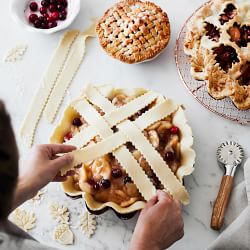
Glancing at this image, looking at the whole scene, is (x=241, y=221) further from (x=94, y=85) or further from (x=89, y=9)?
(x=89, y=9)

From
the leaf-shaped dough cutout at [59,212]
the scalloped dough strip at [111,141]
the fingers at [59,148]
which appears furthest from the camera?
the leaf-shaped dough cutout at [59,212]

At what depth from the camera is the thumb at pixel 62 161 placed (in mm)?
1439

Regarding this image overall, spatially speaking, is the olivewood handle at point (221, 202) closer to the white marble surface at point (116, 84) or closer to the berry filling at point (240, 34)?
the white marble surface at point (116, 84)

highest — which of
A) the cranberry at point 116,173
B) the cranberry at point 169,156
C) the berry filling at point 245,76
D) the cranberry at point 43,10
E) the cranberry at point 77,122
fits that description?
the cranberry at point 43,10

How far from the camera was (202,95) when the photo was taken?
69.6 inches

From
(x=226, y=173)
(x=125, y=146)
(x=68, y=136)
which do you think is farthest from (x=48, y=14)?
(x=226, y=173)

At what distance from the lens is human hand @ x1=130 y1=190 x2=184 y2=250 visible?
4.61 feet

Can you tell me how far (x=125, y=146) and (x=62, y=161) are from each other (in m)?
0.22

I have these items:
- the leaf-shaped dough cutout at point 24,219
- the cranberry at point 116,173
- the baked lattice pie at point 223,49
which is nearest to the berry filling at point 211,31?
the baked lattice pie at point 223,49

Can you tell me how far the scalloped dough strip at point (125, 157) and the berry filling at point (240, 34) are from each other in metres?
0.44

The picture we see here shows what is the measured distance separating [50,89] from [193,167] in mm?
526

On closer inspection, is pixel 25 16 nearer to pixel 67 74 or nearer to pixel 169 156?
pixel 67 74

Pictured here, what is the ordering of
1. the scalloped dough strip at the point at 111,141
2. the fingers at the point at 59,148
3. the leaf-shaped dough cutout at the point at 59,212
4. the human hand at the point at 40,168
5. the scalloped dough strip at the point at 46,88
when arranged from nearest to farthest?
the human hand at the point at 40,168
the fingers at the point at 59,148
the scalloped dough strip at the point at 111,141
the leaf-shaped dough cutout at the point at 59,212
the scalloped dough strip at the point at 46,88

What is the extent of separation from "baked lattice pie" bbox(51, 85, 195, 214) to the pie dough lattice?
149mm
